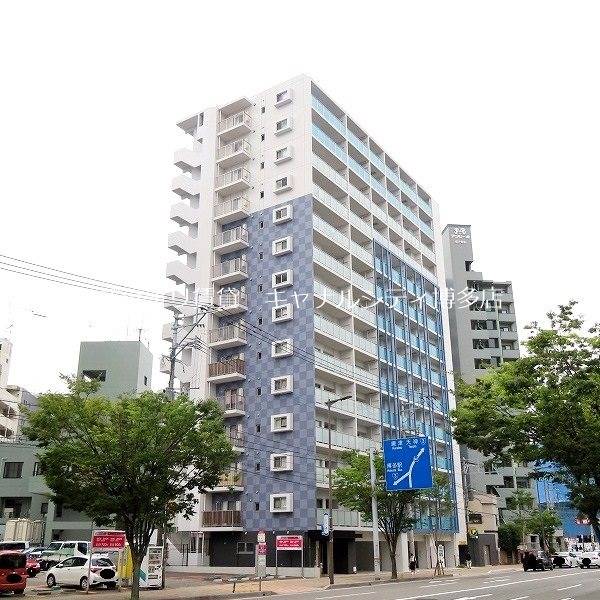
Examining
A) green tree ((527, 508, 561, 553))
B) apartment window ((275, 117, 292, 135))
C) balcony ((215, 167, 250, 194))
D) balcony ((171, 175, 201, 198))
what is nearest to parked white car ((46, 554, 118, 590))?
balcony ((215, 167, 250, 194))

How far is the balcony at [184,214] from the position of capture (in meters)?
59.3

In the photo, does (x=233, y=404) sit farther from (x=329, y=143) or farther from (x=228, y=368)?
(x=329, y=143)

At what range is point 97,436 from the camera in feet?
81.8

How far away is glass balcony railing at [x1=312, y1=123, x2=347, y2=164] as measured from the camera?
56.2m

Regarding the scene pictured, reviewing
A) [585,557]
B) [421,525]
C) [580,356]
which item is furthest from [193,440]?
[585,557]

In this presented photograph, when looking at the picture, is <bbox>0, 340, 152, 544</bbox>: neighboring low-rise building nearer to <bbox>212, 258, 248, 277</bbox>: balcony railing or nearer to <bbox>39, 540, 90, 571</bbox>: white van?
<bbox>212, 258, 248, 277</bbox>: balcony railing

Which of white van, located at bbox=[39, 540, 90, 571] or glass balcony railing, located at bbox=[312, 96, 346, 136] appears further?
glass balcony railing, located at bbox=[312, 96, 346, 136]

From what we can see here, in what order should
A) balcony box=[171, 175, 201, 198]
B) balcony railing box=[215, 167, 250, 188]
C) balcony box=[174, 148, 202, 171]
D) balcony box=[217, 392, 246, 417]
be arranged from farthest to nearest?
balcony box=[174, 148, 202, 171] → balcony box=[171, 175, 201, 198] → balcony railing box=[215, 167, 250, 188] → balcony box=[217, 392, 246, 417]

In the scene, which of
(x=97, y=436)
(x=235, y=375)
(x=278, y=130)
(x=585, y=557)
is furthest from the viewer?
(x=585, y=557)

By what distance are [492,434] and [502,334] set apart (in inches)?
3264

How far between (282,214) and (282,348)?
11468mm

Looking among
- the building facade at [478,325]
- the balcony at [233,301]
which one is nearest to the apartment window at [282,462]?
the balcony at [233,301]

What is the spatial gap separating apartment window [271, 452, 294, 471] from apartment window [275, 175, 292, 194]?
71.2ft

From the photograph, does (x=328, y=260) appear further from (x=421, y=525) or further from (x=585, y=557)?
(x=585, y=557)
